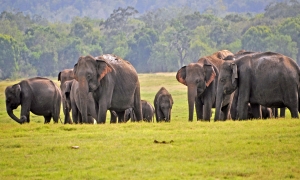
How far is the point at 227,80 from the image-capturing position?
68.9 ft

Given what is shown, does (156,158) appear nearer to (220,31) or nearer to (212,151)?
(212,151)

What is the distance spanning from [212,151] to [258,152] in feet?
2.76

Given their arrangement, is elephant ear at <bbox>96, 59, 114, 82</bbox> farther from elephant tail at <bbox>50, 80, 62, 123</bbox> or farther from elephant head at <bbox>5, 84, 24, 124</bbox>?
elephant tail at <bbox>50, 80, 62, 123</bbox>

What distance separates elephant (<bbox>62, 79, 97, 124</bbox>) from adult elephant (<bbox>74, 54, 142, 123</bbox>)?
17cm

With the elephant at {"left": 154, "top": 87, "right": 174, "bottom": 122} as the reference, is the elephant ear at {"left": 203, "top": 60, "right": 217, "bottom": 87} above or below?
above

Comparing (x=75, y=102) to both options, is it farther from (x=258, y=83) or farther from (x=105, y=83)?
(x=258, y=83)

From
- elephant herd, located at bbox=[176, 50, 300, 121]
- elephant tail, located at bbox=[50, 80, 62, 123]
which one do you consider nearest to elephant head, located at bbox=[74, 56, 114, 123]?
elephant herd, located at bbox=[176, 50, 300, 121]

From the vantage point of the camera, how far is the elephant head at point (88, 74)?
21391 millimetres

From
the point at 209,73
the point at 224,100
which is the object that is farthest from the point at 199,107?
the point at 209,73

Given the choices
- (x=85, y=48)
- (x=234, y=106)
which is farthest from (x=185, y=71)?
(x=85, y=48)

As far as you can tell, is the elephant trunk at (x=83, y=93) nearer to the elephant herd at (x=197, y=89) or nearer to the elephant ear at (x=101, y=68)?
the elephant herd at (x=197, y=89)

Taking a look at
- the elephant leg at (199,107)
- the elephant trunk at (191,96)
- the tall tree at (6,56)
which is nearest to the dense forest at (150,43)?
the tall tree at (6,56)

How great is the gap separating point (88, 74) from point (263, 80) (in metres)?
4.53

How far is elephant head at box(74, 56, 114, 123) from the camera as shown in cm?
2139
